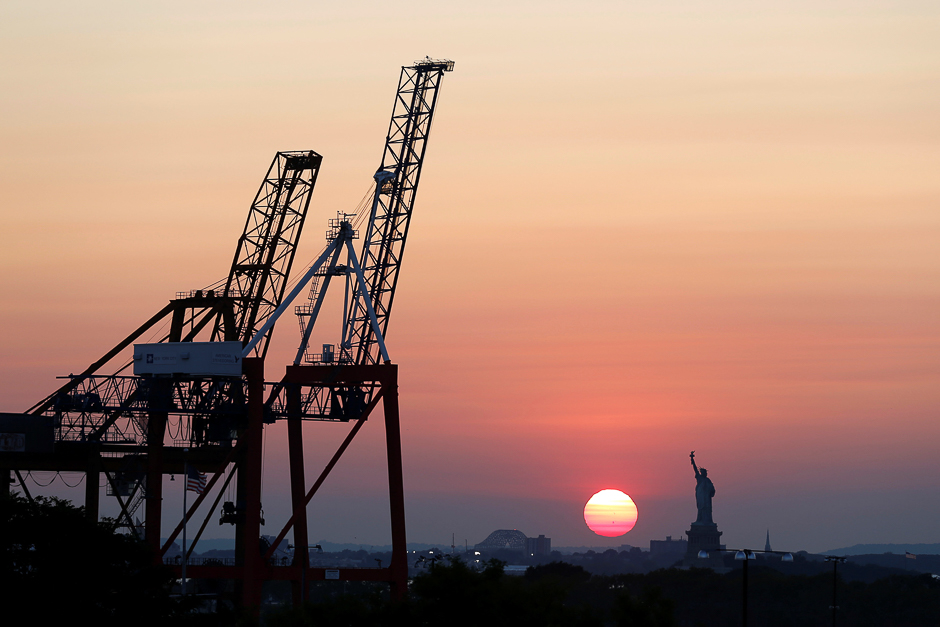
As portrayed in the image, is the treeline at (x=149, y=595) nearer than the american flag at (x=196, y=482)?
Yes

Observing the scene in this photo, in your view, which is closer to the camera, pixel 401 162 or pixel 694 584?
pixel 401 162

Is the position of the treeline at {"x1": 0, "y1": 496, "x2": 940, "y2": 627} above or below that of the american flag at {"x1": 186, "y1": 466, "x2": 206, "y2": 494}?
below

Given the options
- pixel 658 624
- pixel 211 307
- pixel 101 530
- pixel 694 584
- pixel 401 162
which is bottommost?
pixel 694 584

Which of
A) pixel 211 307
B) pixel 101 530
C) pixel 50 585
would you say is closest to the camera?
pixel 50 585

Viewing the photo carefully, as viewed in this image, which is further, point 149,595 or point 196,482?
point 196,482

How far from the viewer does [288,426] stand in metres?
98.4

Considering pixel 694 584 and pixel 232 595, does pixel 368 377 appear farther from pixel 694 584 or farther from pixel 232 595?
pixel 694 584

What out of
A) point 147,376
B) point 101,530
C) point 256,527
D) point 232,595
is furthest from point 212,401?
point 101,530

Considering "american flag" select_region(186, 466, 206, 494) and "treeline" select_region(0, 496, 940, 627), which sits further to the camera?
"american flag" select_region(186, 466, 206, 494)

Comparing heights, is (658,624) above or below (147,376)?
below

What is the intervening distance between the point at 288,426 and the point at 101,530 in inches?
1668

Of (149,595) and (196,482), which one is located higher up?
(196,482)

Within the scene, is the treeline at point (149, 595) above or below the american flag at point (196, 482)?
below

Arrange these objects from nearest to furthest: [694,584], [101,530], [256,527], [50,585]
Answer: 1. [50,585]
2. [101,530]
3. [256,527]
4. [694,584]
